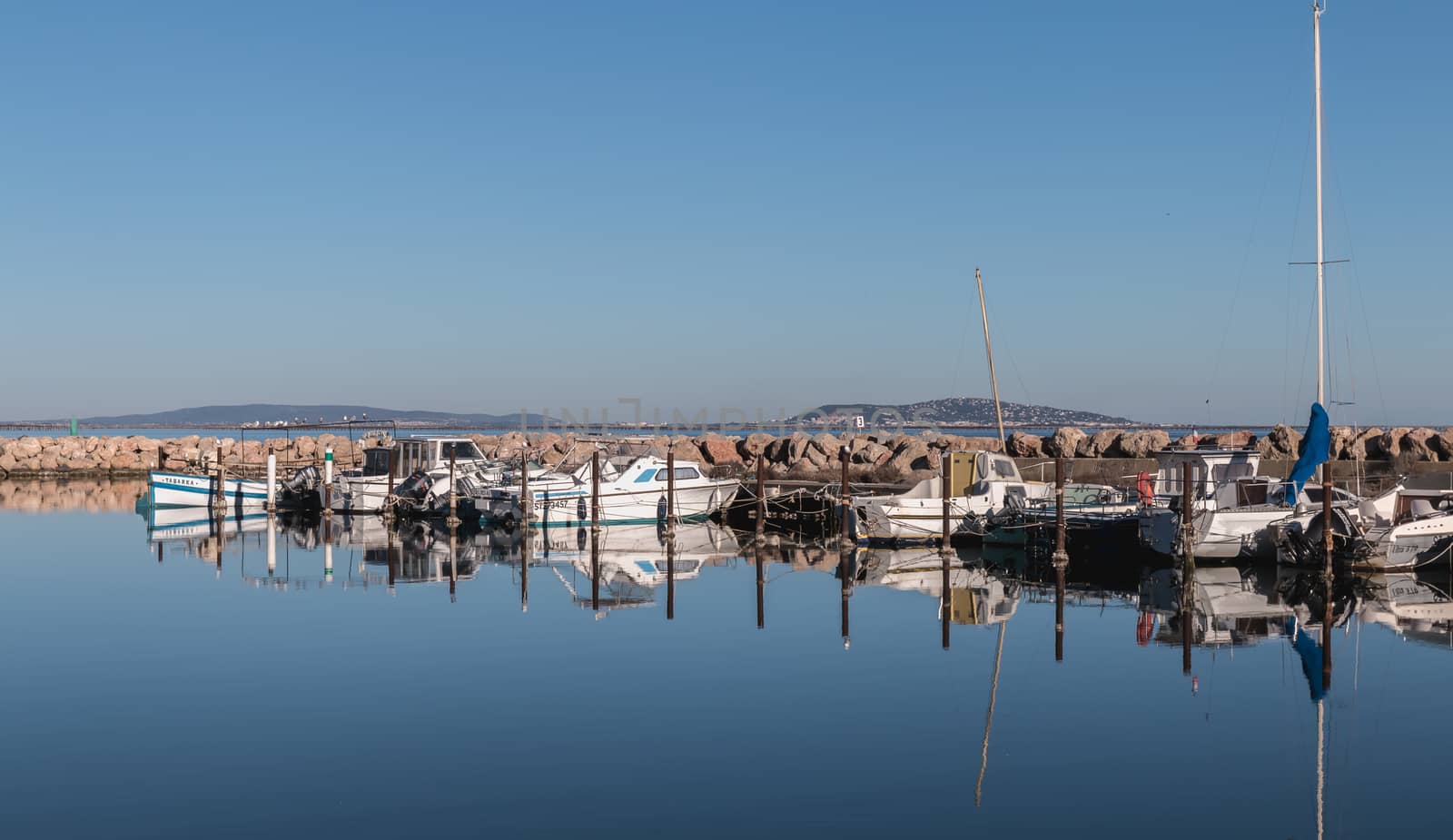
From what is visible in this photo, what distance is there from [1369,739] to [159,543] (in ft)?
107

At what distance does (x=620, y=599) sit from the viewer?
26500 millimetres

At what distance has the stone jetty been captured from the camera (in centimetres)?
5075

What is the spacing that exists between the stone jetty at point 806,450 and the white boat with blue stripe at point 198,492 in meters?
4.40

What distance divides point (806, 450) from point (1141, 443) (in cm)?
1435

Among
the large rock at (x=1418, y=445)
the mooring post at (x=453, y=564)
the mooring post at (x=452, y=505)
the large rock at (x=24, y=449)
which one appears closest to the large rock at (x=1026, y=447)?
the large rock at (x=1418, y=445)

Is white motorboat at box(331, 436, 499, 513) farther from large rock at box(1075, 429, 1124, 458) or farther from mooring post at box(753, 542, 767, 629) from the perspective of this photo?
large rock at box(1075, 429, 1124, 458)

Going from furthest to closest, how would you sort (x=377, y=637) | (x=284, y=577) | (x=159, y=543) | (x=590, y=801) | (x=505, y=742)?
(x=159, y=543)
(x=284, y=577)
(x=377, y=637)
(x=505, y=742)
(x=590, y=801)

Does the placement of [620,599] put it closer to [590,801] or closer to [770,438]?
[590,801]

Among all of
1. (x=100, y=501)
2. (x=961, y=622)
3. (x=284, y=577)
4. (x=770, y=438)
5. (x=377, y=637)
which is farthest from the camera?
(x=770, y=438)

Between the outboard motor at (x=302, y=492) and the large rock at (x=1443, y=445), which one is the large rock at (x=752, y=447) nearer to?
the outboard motor at (x=302, y=492)

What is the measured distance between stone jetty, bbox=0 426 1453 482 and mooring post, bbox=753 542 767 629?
5.58 meters

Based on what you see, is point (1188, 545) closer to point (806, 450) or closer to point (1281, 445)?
point (1281, 445)

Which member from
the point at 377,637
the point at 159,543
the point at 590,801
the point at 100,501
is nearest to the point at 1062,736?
the point at 590,801

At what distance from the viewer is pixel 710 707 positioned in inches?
666
